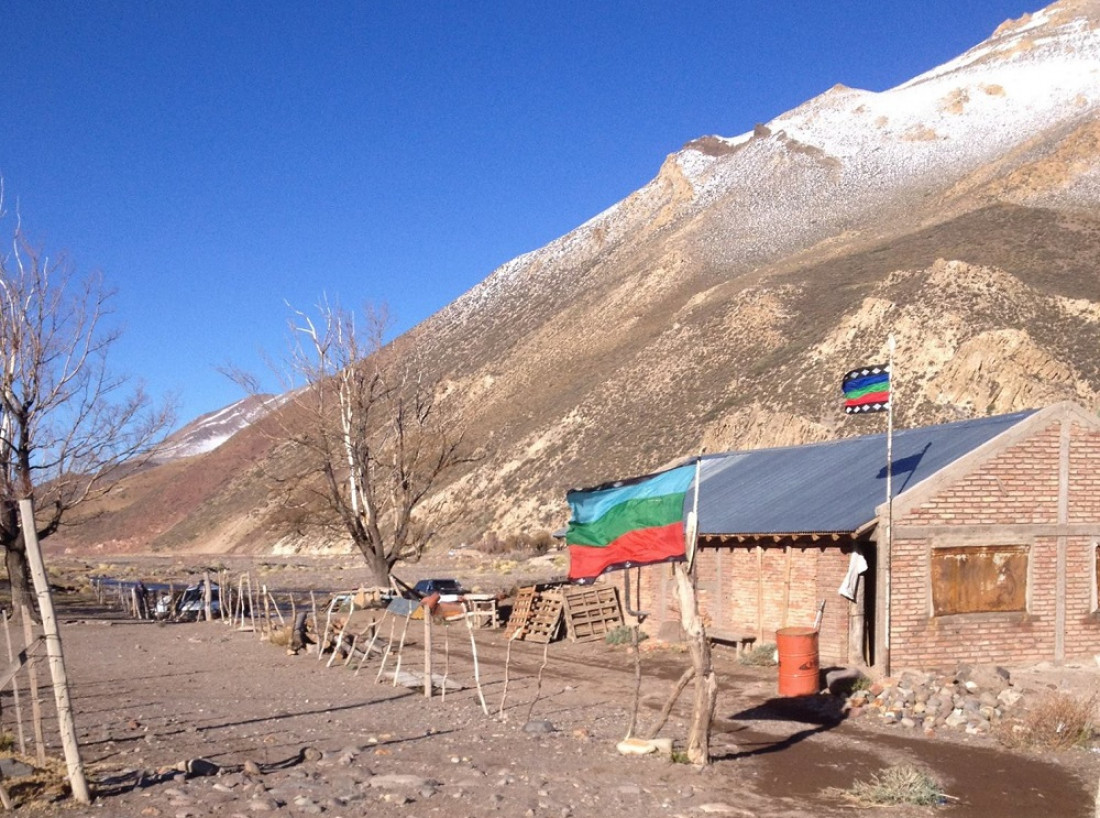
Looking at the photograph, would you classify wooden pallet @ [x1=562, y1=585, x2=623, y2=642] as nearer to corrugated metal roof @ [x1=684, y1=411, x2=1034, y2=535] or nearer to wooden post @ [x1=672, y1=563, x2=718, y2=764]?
corrugated metal roof @ [x1=684, y1=411, x2=1034, y2=535]

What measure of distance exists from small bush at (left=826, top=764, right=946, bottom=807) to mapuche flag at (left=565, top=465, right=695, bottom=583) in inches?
116

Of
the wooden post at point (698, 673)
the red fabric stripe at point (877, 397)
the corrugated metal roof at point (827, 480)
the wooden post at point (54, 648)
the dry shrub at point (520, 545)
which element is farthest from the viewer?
the dry shrub at point (520, 545)

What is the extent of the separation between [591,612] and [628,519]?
12.4 metres

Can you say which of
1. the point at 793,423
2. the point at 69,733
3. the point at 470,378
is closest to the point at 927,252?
the point at 793,423

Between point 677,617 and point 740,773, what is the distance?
36.9 ft

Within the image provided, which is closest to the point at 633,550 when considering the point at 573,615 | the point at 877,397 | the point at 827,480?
the point at 877,397

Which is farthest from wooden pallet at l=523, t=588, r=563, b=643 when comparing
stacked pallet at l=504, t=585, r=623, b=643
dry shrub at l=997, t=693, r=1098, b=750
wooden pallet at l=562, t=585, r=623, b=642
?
dry shrub at l=997, t=693, r=1098, b=750

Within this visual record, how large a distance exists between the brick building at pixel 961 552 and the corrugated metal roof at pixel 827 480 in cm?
6

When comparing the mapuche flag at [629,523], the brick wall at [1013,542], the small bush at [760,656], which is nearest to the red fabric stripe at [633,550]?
the mapuche flag at [629,523]

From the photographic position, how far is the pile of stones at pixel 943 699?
13797 millimetres

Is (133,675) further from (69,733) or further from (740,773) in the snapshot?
(740,773)

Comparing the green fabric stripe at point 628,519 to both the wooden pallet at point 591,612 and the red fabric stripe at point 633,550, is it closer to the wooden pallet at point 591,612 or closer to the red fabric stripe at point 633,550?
the red fabric stripe at point 633,550

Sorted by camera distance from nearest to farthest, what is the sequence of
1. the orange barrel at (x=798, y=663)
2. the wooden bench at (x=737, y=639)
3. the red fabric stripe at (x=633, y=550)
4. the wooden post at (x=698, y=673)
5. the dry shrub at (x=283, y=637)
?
the wooden post at (x=698, y=673), the red fabric stripe at (x=633, y=550), the orange barrel at (x=798, y=663), the wooden bench at (x=737, y=639), the dry shrub at (x=283, y=637)

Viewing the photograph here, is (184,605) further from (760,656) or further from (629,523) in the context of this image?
(629,523)
